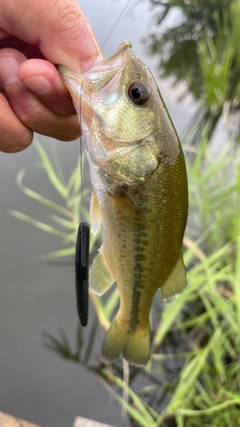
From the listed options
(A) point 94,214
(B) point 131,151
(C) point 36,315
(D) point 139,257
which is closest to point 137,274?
(D) point 139,257

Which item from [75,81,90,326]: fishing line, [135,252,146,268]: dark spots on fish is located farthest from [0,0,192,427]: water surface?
[75,81,90,326]: fishing line

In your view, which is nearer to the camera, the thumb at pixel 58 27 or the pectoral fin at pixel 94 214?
the thumb at pixel 58 27

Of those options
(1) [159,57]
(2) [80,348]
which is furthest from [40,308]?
(1) [159,57]

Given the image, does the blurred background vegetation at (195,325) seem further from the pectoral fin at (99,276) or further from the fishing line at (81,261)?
the fishing line at (81,261)

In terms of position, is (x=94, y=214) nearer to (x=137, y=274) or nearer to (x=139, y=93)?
(x=137, y=274)

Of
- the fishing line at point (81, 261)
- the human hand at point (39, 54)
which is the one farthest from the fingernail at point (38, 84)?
the fishing line at point (81, 261)

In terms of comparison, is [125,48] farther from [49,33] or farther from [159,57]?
[159,57]
